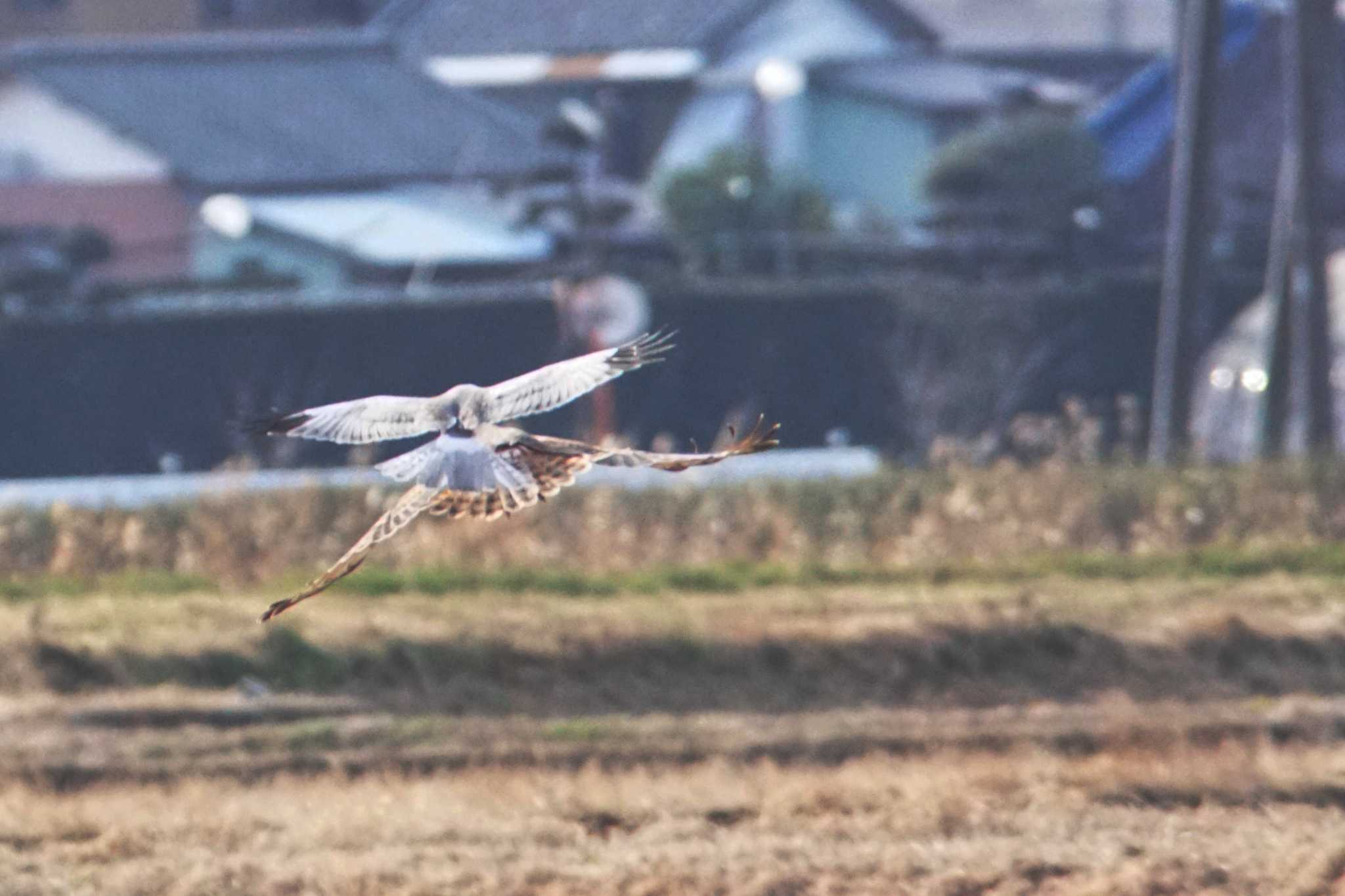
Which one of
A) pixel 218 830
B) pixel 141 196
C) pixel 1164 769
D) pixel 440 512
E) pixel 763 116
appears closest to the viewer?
pixel 440 512

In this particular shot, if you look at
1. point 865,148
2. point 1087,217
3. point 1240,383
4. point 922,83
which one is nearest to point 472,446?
point 1240,383

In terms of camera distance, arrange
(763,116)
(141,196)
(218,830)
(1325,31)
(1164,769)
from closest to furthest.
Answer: (218,830), (1164,769), (1325,31), (141,196), (763,116)

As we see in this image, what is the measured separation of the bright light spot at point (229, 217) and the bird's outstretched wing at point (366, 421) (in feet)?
77.8

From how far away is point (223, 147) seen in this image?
30891 millimetres

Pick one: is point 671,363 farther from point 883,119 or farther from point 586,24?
point 586,24

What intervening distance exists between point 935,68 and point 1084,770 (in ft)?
85.1

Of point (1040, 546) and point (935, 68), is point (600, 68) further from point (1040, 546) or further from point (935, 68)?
point (1040, 546)

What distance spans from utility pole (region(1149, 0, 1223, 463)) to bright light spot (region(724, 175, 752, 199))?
11.1 meters

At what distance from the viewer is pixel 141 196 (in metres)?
30.5

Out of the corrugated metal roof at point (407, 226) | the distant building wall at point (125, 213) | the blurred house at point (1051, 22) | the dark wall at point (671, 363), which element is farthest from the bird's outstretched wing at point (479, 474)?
the blurred house at point (1051, 22)

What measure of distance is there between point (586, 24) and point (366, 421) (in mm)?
30954

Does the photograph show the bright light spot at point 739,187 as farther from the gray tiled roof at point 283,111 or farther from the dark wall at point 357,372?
the dark wall at point 357,372

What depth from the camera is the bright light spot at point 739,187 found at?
28.2m

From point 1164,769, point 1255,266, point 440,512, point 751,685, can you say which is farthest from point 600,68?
point 440,512
